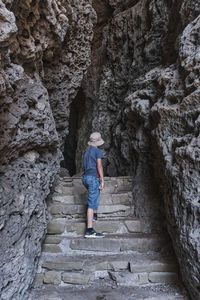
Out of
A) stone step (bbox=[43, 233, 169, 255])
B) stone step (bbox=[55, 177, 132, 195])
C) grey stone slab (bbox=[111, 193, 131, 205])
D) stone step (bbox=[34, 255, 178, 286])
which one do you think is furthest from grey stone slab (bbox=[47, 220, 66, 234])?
grey stone slab (bbox=[111, 193, 131, 205])

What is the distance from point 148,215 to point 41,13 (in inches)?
Result: 133

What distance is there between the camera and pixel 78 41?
5.62 m

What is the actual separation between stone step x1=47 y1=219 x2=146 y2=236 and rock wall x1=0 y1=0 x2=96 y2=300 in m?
0.53

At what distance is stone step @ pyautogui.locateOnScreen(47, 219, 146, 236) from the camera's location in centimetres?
382

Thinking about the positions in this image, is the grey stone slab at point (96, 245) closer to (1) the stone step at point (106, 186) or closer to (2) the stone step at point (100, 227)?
(2) the stone step at point (100, 227)

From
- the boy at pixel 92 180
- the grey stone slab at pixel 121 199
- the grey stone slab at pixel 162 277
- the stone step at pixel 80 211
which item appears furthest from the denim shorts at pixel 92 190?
the grey stone slab at pixel 162 277

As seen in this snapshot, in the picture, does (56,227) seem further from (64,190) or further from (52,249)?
(64,190)

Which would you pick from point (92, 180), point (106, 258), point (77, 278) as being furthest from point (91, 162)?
point (77, 278)

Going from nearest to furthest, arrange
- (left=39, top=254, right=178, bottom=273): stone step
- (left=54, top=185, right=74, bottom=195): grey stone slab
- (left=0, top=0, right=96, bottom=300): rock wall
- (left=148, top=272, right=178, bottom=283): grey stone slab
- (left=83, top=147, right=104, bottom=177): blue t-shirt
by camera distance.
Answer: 1. (left=0, top=0, right=96, bottom=300): rock wall
2. (left=148, top=272, right=178, bottom=283): grey stone slab
3. (left=39, top=254, right=178, bottom=273): stone step
4. (left=83, top=147, right=104, bottom=177): blue t-shirt
5. (left=54, top=185, right=74, bottom=195): grey stone slab

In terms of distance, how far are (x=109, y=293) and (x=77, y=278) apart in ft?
1.46

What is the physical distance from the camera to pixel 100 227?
3.86 m

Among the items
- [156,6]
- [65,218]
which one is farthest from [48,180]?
[156,6]

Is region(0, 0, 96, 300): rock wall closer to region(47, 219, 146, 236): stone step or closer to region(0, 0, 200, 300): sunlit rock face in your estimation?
region(0, 0, 200, 300): sunlit rock face

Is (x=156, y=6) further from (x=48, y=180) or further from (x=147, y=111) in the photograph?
(x=48, y=180)
